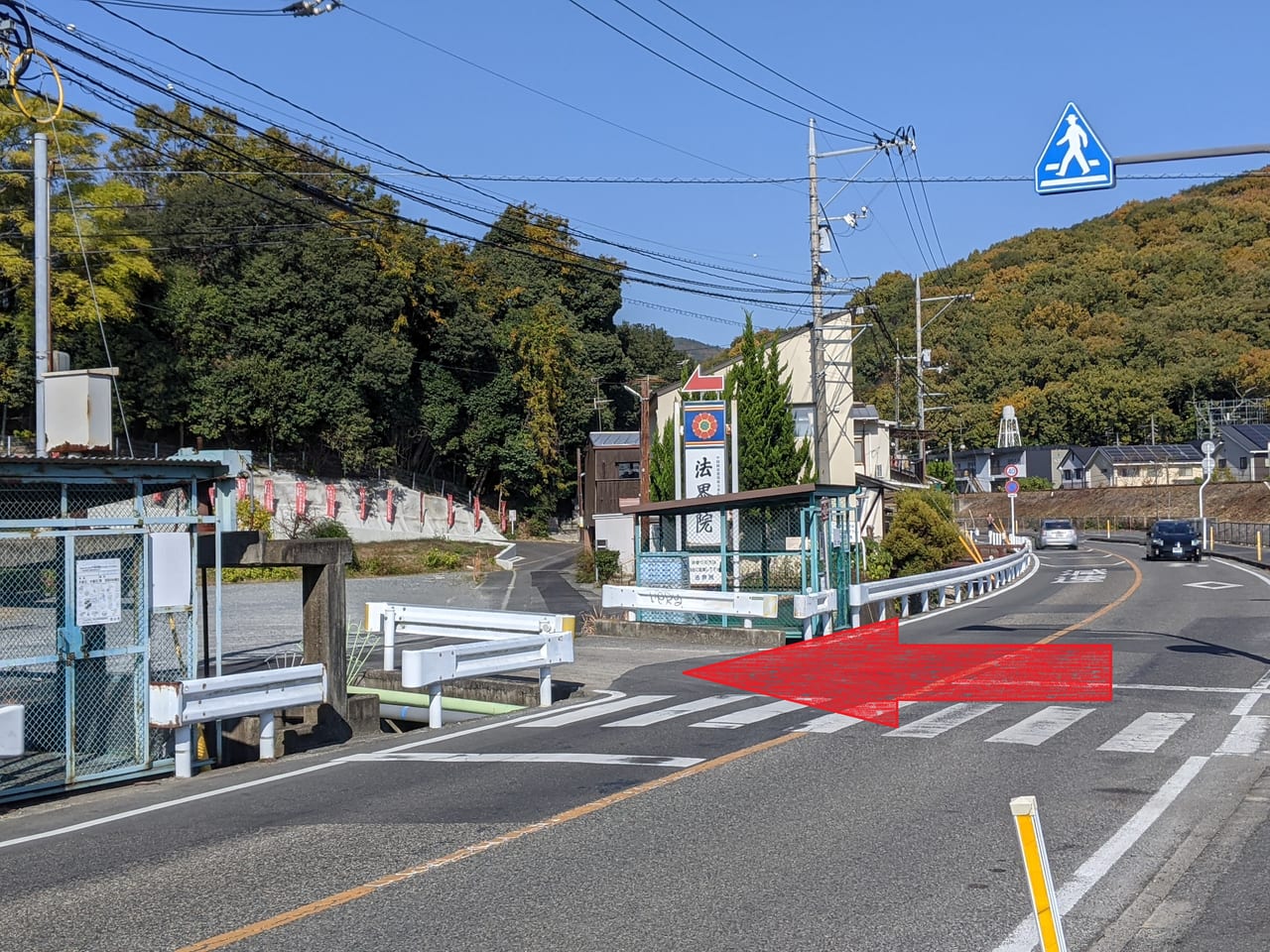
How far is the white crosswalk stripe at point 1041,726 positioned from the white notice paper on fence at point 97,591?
25.0ft

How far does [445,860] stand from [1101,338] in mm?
102746

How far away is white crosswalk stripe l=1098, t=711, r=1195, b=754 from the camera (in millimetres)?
10148

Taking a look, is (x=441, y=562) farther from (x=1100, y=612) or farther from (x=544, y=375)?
(x=1100, y=612)

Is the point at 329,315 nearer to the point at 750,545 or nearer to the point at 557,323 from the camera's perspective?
the point at 557,323

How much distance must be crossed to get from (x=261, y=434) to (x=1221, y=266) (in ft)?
273

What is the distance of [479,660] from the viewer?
13336mm

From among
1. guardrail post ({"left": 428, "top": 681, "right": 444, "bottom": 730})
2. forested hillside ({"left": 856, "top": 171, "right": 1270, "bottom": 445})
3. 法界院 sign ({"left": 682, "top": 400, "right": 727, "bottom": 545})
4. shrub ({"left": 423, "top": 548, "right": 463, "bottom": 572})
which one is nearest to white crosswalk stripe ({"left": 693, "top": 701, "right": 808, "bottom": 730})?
guardrail post ({"left": 428, "top": 681, "right": 444, "bottom": 730})

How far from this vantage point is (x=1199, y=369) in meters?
95.2

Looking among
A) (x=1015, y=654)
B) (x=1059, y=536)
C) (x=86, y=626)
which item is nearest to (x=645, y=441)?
(x=1059, y=536)

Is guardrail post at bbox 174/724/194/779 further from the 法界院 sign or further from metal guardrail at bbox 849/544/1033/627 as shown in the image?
the 法界院 sign

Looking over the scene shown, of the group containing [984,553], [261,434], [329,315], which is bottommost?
[984,553]

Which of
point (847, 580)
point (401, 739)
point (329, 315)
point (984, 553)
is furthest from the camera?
point (329, 315)

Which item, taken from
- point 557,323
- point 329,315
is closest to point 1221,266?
point 557,323
